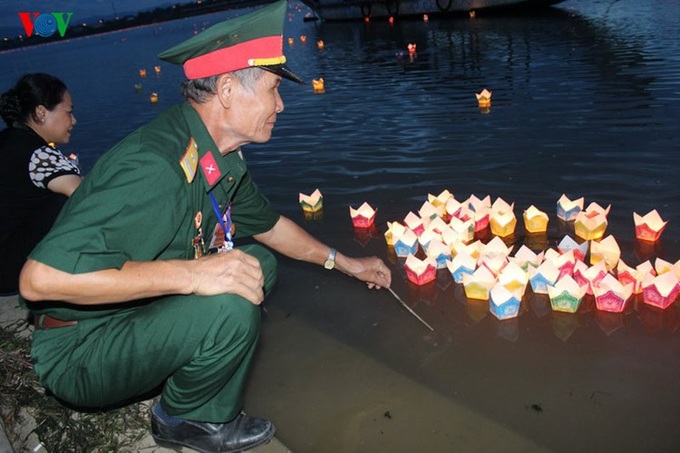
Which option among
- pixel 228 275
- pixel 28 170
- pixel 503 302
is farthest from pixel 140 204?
pixel 503 302

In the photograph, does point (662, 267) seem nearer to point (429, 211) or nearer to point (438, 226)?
point (438, 226)

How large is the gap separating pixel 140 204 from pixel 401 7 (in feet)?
118

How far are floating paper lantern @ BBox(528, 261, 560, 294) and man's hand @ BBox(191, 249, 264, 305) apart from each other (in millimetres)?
2257

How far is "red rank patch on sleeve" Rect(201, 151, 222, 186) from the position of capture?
2217 millimetres

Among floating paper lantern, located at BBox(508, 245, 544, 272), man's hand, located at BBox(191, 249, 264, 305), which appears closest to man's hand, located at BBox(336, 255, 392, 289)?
floating paper lantern, located at BBox(508, 245, 544, 272)

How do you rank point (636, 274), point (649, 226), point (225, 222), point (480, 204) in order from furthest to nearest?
point (480, 204) → point (649, 226) → point (636, 274) → point (225, 222)

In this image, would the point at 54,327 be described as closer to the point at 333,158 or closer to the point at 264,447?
the point at 264,447

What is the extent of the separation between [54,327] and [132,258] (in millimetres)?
533

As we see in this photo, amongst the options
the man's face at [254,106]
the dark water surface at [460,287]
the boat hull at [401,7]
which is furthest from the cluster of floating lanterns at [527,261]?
the boat hull at [401,7]

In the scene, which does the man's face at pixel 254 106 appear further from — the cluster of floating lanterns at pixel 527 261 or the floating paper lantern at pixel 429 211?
the floating paper lantern at pixel 429 211

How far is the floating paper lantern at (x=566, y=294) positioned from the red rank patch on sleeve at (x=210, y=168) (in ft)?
7.74

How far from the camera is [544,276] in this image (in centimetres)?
352

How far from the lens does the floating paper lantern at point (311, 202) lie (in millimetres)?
5492

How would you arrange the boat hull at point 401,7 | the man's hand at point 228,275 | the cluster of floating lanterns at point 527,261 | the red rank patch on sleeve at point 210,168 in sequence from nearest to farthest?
the man's hand at point 228,275 → the red rank patch on sleeve at point 210,168 → the cluster of floating lanterns at point 527,261 → the boat hull at point 401,7
